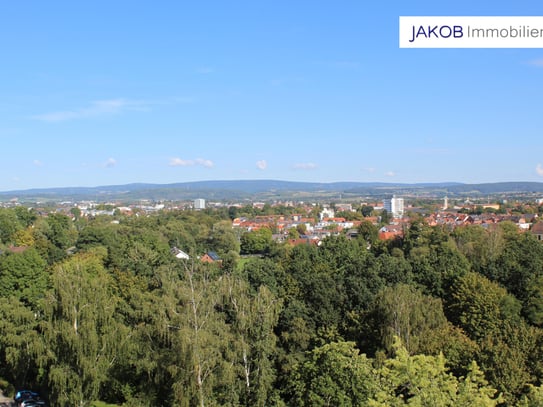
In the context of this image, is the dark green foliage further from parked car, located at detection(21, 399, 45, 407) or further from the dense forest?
parked car, located at detection(21, 399, 45, 407)

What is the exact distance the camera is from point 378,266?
3006 centimetres

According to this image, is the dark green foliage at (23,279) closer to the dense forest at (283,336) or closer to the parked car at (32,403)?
the dense forest at (283,336)

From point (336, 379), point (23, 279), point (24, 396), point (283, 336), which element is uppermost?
point (23, 279)

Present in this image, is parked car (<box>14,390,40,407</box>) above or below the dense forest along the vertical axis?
below

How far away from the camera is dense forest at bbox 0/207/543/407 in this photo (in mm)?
16531

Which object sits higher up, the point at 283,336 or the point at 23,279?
the point at 23,279

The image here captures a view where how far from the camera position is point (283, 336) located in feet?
80.0

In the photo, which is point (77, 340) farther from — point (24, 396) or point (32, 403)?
point (24, 396)

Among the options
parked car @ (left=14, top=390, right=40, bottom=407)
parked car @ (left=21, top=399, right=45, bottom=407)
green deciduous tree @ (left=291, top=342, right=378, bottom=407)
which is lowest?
parked car @ (left=14, top=390, right=40, bottom=407)

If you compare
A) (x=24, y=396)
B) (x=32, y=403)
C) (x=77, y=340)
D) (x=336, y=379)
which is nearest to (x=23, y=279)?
(x=24, y=396)

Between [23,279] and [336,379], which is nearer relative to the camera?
[336,379]

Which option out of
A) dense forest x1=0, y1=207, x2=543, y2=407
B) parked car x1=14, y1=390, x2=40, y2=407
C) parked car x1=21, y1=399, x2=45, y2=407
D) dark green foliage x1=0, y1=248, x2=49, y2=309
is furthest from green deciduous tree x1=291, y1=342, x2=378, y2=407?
dark green foliage x1=0, y1=248, x2=49, y2=309

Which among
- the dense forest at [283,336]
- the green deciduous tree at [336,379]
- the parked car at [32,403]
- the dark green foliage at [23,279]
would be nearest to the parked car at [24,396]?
the dense forest at [283,336]

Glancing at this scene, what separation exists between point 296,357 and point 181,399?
691cm
